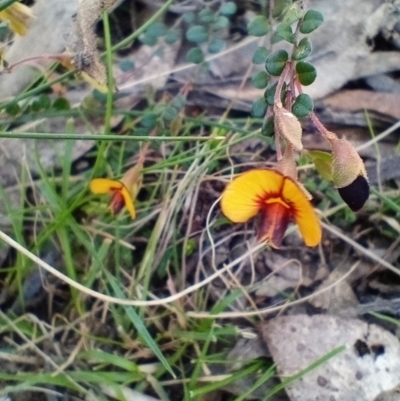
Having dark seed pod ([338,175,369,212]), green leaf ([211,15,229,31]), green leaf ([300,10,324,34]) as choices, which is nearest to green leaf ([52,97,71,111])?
green leaf ([211,15,229,31])

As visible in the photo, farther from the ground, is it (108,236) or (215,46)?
(215,46)

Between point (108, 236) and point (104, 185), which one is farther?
point (108, 236)

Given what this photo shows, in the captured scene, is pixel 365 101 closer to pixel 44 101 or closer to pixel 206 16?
pixel 206 16

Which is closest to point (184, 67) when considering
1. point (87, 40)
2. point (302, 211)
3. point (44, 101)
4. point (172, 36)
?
point (172, 36)

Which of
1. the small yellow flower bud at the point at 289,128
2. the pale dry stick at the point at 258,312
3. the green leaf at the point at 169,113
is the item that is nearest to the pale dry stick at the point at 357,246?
the pale dry stick at the point at 258,312

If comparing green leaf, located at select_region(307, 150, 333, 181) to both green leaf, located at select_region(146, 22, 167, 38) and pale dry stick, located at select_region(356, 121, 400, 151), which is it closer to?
pale dry stick, located at select_region(356, 121, 400, 151)

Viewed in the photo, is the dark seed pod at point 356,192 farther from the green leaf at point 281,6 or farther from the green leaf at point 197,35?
the green leaf at point 197,35

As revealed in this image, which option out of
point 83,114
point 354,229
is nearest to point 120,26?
point 83,114

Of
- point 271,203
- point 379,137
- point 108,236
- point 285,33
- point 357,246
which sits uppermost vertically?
point 285,33

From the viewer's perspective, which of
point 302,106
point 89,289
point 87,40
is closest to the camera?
point 302,106
